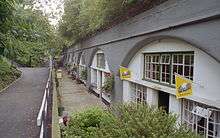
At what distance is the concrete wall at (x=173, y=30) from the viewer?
584 centimetres

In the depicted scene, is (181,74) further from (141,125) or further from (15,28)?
(15,28)

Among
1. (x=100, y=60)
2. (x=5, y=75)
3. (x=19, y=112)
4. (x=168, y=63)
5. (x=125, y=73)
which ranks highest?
(x=168, y=63)

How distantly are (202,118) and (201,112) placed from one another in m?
0.22

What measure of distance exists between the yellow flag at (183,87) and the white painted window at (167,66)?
2.17ft

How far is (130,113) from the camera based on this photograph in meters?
5.36

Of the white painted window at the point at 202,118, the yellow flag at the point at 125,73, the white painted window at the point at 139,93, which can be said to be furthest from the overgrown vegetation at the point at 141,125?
the yellow flag at the point at 125,73

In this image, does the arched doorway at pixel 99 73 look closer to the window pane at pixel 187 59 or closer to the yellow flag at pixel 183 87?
the window pane at pixel 187 59

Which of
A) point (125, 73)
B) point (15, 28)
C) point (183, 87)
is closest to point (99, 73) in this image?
point (15, 28)

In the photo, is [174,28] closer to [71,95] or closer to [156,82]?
[156,82]

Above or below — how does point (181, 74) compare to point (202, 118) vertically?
above

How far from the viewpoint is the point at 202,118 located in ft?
22.5

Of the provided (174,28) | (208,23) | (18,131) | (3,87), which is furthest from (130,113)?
→ (3,87)

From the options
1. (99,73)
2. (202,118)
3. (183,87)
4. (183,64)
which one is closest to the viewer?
(183,87)

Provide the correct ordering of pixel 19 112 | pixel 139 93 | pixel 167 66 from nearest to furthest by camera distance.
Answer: pixel 167 66, pixel 139 93, pixel 19 112
